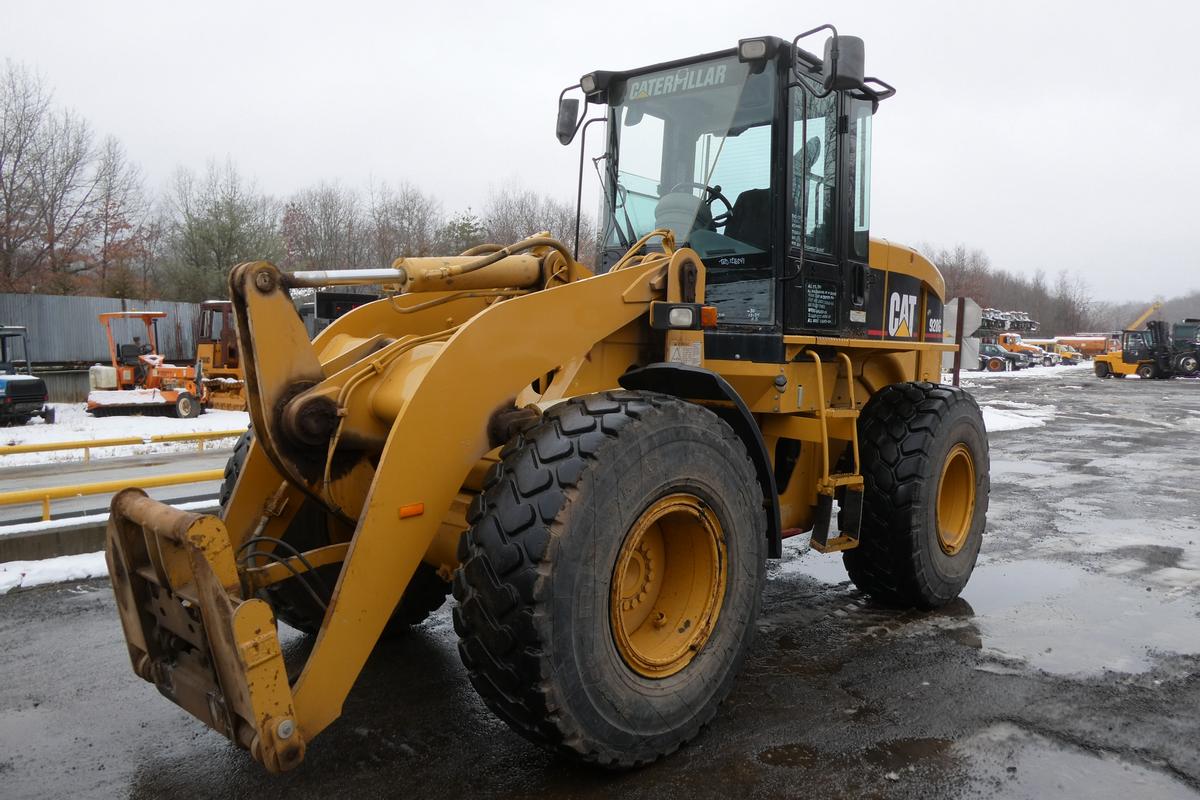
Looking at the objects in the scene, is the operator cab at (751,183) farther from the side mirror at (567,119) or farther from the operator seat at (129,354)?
the operator seat at (129,354)

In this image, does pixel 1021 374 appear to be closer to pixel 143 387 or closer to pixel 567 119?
pixel 143 387

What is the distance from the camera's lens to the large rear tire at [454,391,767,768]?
280cm

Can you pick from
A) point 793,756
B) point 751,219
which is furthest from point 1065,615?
point 751,219

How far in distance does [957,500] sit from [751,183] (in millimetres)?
2617

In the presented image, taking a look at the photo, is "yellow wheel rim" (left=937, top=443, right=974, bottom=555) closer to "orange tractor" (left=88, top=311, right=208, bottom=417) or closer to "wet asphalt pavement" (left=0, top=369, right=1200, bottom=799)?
"wet asphalt pavement" (left=0, top=369, right=1200, bottom=799)

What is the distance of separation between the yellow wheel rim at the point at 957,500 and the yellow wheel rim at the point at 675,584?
259 centimetres

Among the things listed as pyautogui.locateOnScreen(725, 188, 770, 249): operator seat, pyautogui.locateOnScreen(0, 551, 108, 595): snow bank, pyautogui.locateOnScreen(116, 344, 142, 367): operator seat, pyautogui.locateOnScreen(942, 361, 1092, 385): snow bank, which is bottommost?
pyautogui.locateOnScreen(0, 551, 108, 595): snow bank

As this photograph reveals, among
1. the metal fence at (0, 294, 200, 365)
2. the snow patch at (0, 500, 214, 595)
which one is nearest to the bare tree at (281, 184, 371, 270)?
the metal fence at (0, 294, 200, 365)

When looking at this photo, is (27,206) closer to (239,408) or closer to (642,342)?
(239,408)

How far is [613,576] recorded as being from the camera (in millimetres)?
3055

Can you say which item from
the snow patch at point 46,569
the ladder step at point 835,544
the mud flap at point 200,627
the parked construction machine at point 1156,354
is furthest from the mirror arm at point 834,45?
the parked construction machine at point 1156,354

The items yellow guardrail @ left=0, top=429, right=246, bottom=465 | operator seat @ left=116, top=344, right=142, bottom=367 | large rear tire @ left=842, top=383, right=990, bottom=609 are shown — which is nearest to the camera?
large rear tire @ left=842, top=383, right=990, bottom=609

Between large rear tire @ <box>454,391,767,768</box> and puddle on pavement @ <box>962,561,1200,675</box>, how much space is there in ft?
7.04

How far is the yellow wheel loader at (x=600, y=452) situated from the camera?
280cm
